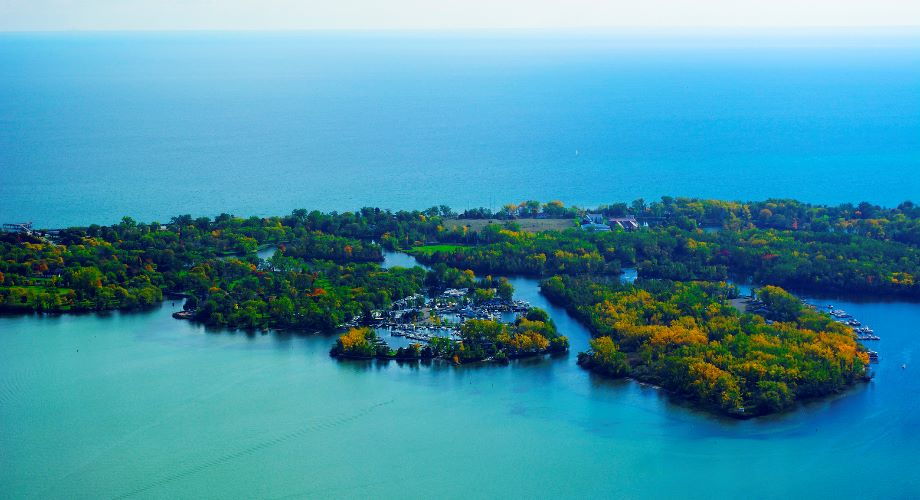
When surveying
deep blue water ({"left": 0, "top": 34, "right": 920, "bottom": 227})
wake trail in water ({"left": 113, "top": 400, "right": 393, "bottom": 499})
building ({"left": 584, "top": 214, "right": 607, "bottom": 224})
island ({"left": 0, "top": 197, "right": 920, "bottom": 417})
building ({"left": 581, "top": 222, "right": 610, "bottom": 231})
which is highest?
deep blue water ({"left": 0, "top": 34, "right": 920, "bottom": 227})

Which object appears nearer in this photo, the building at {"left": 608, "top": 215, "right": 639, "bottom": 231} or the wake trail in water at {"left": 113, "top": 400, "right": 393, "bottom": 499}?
the wake trail in water at {"left": 113, "top": 400, "right": 393, "bottom": 499}

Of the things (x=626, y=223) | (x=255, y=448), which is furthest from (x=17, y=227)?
(x=626, y=223)

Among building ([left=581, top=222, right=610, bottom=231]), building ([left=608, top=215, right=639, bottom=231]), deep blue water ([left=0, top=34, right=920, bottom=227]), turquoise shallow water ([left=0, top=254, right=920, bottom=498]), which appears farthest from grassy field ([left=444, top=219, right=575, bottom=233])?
turquoise shallow water ([left=0, top=254, right=920, bottom=498])

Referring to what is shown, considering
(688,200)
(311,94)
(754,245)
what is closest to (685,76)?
(311,94)

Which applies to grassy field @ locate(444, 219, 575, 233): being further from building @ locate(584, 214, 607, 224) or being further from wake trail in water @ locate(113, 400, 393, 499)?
wake trail in water @ locate(113, 400, 393, 499)

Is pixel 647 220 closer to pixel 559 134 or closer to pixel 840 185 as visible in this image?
pixel 840 185
